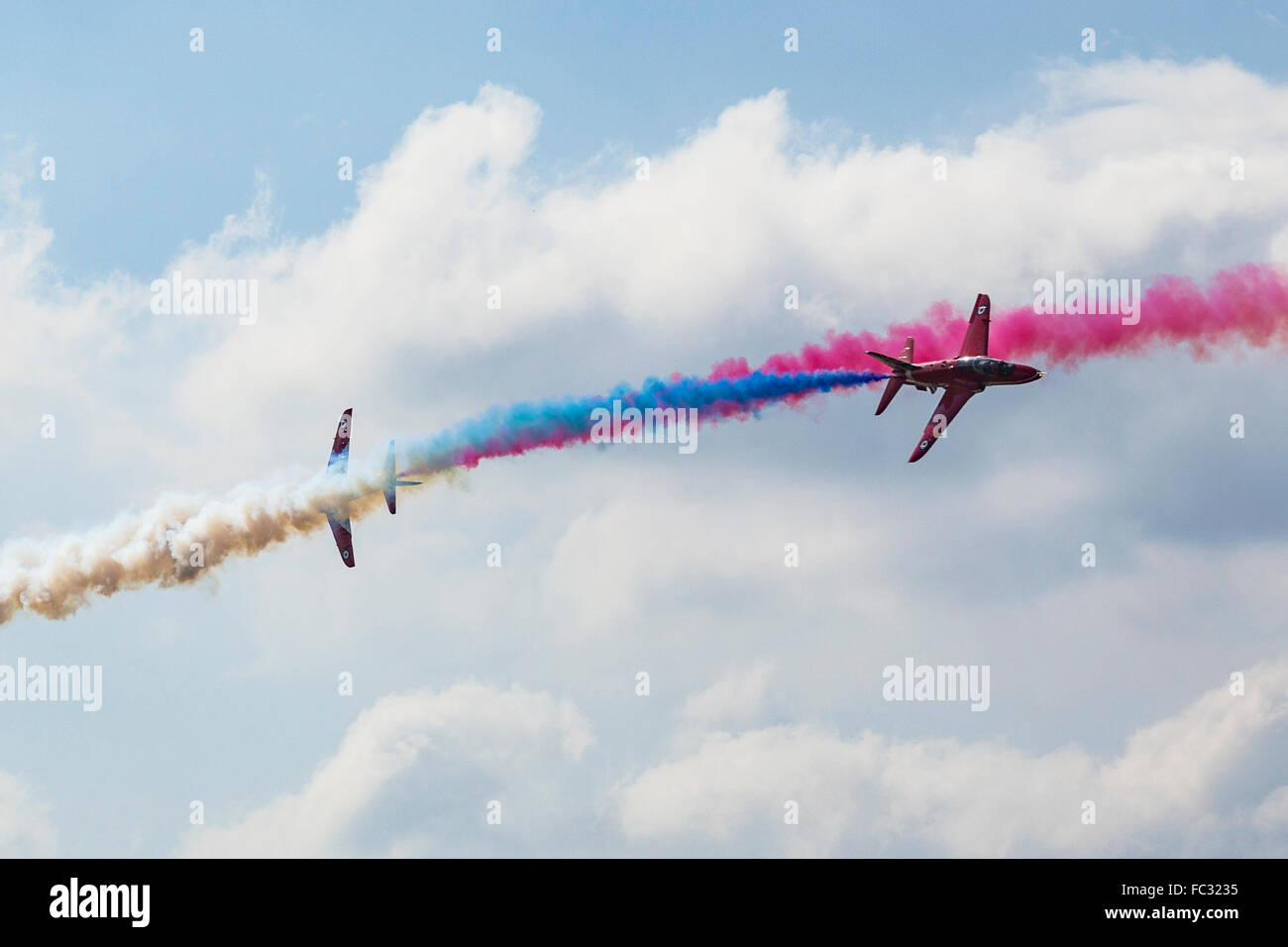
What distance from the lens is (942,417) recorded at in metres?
130

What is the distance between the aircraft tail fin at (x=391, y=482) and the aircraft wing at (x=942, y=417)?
30.8 m

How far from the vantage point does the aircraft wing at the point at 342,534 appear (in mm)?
133625

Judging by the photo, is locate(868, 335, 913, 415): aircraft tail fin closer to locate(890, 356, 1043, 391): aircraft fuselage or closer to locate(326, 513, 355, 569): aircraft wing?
locate(890, 356, 1043, 391): aircraft fuselage

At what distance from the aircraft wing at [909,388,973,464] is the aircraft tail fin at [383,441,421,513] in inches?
1212

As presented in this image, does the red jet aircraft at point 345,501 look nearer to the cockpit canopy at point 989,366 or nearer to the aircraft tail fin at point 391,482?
the aircraft tail fin at point 391,482

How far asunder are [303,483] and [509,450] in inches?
613

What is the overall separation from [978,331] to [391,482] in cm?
3603

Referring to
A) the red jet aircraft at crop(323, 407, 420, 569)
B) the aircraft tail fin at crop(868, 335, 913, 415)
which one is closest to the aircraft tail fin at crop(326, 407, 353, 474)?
the red jet aircraft at crop(323, 407, 420, 569)

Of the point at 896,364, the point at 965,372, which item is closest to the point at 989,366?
the point at 965,372

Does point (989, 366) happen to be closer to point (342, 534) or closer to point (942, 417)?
point (942, 417)

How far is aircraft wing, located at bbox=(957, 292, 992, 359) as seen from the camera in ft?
420
